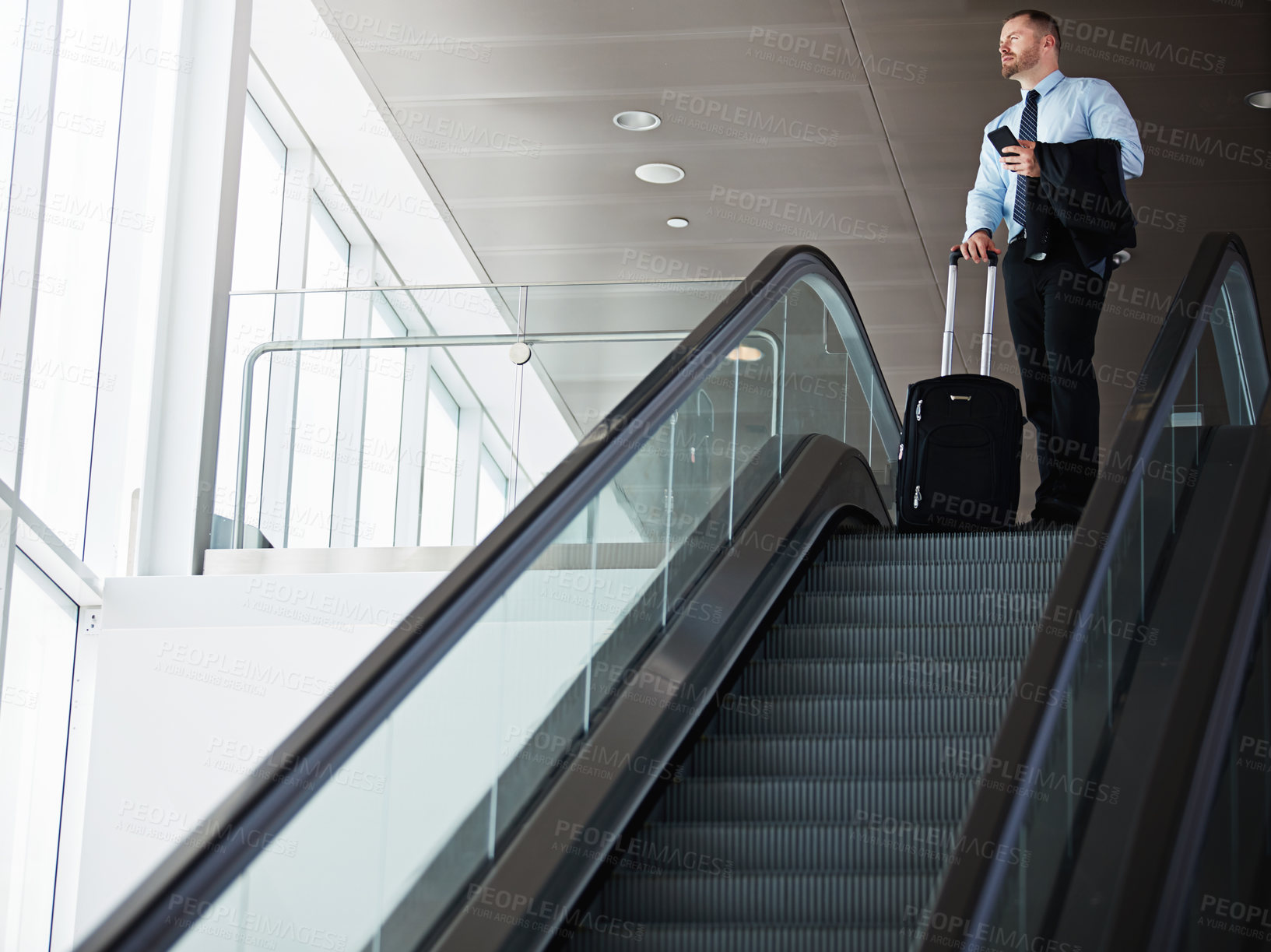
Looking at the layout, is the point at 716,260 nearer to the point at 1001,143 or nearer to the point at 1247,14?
the point at 1247,14

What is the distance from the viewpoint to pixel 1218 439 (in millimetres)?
4301

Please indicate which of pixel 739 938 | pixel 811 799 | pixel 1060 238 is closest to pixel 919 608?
pixel 811 799

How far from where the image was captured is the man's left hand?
5.67 m

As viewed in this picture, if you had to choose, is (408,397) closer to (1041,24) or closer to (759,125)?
(759,125)

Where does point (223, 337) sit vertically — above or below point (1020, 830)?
above

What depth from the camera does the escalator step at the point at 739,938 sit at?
3.31 meters

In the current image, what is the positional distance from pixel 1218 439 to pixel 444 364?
470 cm

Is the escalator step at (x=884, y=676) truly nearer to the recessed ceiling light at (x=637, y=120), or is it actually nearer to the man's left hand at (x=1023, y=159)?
the man's left hand at (x=1023, y=159)

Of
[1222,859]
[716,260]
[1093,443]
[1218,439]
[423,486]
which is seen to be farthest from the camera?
[716,260]

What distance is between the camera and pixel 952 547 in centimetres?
519

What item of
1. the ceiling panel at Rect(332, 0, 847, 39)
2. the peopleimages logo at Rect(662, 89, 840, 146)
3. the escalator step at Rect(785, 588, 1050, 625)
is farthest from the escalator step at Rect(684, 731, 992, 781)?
the peopleimages logo at Rect(662, 89, 840, 146)

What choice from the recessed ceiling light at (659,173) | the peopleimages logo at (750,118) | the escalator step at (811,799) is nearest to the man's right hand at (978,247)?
the escalator step at (811,799)

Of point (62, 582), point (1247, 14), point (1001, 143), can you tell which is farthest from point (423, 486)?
point (1247, 14)

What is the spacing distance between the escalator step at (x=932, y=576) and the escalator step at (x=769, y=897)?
1.66m
